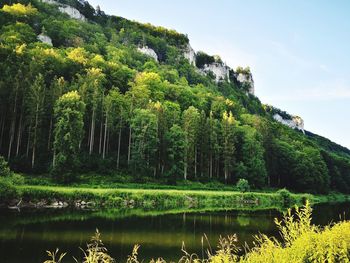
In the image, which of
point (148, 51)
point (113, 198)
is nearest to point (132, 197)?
point (113, 198)

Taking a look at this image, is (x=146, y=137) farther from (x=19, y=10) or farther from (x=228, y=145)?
(x=19, y=10)

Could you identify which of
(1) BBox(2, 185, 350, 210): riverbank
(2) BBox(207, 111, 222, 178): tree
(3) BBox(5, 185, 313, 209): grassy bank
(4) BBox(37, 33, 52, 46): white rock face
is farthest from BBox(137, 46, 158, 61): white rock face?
(1) BBox(2, 185, 350, 210): riverbank

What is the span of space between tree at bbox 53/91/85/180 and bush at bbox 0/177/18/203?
12.8 meters

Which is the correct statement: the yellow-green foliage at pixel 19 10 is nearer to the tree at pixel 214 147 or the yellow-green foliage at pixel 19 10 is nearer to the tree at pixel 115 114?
the tree at pixel 115 114

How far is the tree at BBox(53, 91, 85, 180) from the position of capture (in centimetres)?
5350

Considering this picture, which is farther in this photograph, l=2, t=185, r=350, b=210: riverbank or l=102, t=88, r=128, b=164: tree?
l=102, t=88, r=128, b=164: tree

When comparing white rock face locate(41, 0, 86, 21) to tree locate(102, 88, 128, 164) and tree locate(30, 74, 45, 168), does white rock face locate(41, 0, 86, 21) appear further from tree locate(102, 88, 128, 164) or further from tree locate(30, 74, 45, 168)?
tree locate(30, 74, 45, 168)

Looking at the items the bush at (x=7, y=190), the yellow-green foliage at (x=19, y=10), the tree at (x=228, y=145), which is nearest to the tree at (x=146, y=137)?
the tree at (x=228, y=145)

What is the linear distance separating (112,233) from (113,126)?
55662mm

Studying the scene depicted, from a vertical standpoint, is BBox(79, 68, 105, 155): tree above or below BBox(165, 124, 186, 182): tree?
above

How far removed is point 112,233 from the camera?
25.1 m

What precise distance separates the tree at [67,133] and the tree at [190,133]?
2593 cm

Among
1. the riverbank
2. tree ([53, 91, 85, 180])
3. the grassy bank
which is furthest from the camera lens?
tree ([53, 91, 85, 180])

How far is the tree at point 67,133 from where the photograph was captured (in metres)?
53.5
